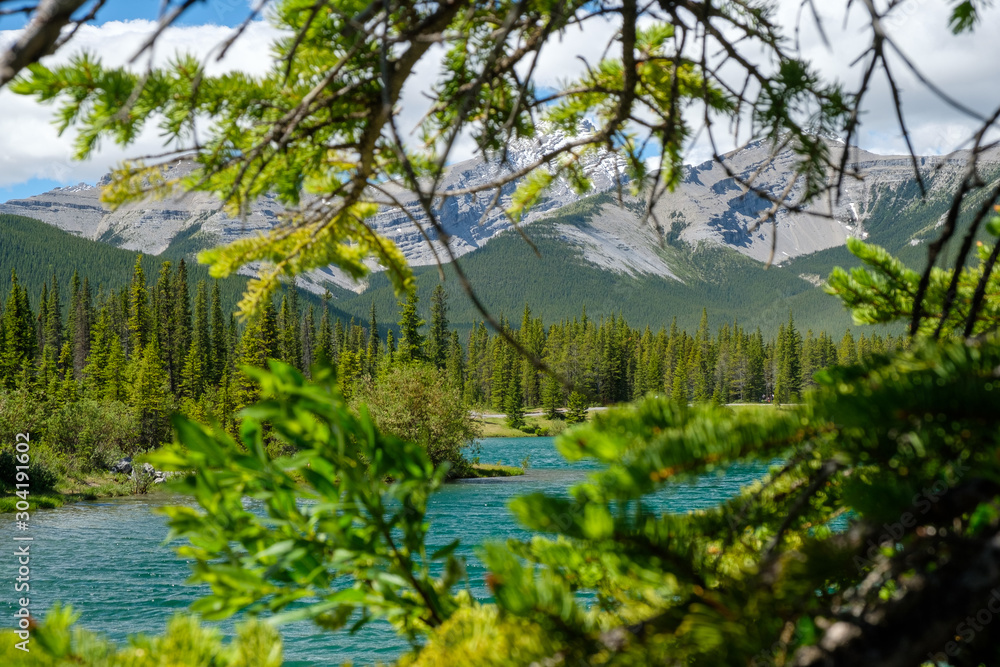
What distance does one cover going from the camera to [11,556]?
67.2 ft

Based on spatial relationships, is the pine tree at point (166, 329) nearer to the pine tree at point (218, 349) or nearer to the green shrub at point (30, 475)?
the pine tree at point (218, 349)

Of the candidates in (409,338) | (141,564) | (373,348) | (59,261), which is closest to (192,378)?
(409,338)

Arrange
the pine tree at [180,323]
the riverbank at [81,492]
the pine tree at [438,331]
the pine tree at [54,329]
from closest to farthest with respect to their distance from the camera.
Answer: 1. the riverbank at [81,492]
2. the pine tree at [180,323]
3. the pine tree at [54,329]
4. the pine tree at [438,331]

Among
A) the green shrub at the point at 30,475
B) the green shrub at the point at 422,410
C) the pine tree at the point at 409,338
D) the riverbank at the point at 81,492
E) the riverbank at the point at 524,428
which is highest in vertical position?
the pine tree at the point at 409,338

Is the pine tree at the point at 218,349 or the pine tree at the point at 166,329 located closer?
the pine tree at the point at 166,329

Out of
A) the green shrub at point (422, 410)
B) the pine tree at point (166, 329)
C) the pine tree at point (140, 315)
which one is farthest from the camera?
the pine tree at point (166, 329)

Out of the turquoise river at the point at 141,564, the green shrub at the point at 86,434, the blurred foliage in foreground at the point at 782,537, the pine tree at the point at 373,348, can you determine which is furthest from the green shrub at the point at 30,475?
the pine tree at the point at 373,348

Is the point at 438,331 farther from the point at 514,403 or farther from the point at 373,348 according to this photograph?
the point at 373,348

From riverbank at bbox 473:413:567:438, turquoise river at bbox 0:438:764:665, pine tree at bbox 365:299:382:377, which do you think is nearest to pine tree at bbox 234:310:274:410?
turquoise river at bbox 0:438:764:665

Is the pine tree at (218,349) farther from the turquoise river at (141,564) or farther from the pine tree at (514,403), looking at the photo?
the turquoise river at (141,564)

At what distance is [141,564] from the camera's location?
66.4ft

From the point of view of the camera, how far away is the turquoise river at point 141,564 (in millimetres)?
14562

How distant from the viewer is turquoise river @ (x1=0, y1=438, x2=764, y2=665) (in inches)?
573

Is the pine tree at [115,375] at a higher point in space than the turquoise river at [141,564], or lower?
higher
